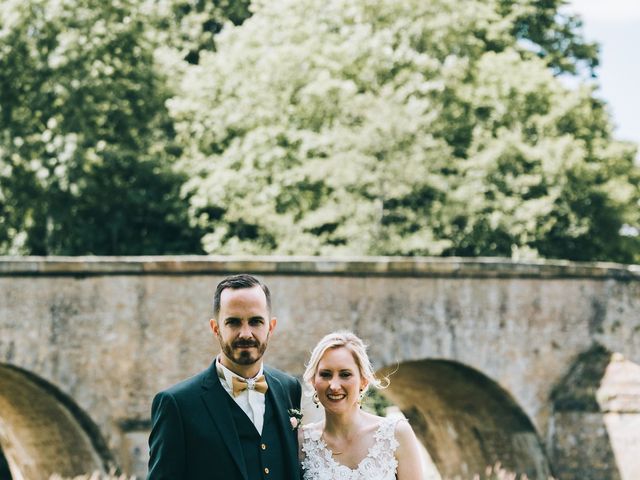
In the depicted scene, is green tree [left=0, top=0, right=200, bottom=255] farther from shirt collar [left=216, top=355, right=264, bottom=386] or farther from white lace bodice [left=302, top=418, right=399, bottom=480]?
shirt collar [left=216, top=355, right=264, bottom=386]

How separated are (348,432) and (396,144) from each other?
1849cm

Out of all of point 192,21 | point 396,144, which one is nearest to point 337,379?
point 396,144

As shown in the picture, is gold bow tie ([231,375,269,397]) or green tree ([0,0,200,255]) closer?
gold bow tie ([231,375,269,397])

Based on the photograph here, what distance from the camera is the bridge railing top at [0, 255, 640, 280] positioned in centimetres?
1422

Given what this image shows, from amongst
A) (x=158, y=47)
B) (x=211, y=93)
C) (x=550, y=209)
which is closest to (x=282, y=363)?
(x=550, y=209)

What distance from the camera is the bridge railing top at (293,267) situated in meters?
14.2

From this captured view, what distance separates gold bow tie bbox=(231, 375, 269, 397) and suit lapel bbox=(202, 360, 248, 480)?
0.05 meters

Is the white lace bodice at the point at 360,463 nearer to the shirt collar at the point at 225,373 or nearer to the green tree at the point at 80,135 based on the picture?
the shirt collar at the point at 225,373

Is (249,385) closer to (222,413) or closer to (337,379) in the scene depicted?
(222,413)

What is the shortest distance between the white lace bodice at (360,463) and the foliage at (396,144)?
1795 centimetres

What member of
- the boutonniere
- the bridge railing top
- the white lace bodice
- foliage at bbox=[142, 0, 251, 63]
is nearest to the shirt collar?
the boutonniere

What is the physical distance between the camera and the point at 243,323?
4664 mm

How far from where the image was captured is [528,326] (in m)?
16.5

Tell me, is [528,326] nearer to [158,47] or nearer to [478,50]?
[478,50]
